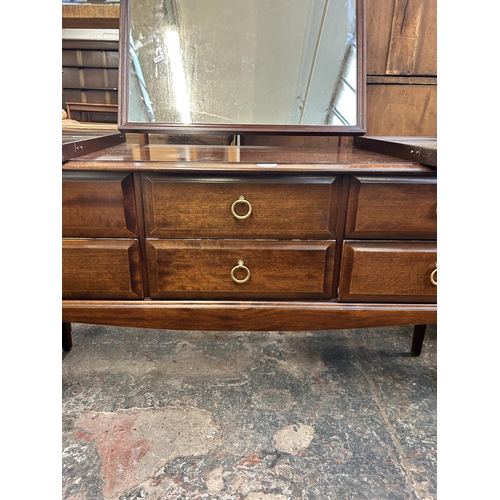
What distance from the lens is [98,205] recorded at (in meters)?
0.79

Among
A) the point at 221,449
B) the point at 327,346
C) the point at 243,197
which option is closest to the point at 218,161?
the point at 243,197

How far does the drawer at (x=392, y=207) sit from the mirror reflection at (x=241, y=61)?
15.8 inches

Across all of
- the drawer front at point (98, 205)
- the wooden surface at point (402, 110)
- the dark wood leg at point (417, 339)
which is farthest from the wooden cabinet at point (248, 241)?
the wooden surface at point (402, 110)

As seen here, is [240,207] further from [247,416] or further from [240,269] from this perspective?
[247,416]

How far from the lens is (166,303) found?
34.4 inches

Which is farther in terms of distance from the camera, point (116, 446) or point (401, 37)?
point (401, 37)

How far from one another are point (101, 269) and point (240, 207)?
0.38 meters

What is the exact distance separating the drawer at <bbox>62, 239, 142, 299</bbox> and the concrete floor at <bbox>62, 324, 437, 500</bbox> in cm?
37

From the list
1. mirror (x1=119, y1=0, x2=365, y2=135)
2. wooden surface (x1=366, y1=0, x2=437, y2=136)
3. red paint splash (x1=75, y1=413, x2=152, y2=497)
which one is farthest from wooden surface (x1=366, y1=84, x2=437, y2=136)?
red paint splash (x1=75, y1=413, x2=152, y2=497)

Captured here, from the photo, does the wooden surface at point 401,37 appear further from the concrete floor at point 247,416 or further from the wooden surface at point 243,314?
the concrete floor at point 247,416

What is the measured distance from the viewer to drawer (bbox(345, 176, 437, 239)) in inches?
30.8

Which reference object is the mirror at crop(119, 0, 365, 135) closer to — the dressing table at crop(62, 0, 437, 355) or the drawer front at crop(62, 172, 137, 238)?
the dressing table at crop(62, 0, 437, 355)

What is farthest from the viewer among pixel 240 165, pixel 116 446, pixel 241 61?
pixel 241 61

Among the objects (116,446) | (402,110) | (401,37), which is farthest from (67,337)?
(401,37)
